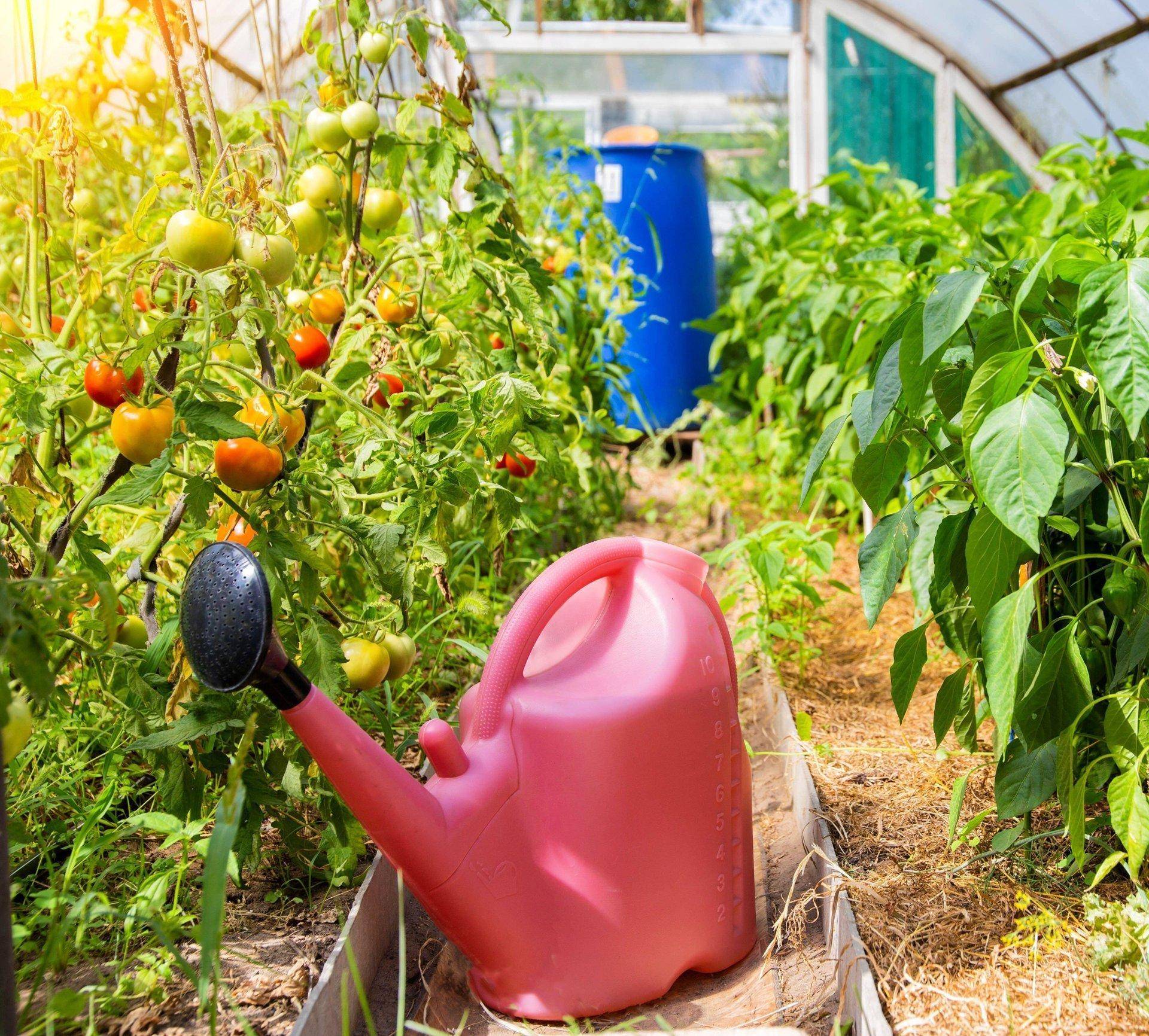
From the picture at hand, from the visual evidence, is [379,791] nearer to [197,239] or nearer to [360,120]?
[197,239]

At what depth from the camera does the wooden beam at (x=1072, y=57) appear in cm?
448

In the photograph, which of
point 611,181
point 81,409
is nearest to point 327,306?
point 81,409

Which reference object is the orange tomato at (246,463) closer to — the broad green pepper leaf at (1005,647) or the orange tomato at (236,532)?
the orange tomato at (236,532)

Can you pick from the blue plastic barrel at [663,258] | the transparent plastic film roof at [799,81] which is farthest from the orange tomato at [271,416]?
the transparent plastic film roof at [799,81]

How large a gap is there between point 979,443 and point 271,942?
35.2 inches

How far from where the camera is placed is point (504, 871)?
101 cm

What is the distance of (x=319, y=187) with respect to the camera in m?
1.23

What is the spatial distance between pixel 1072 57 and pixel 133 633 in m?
5.37

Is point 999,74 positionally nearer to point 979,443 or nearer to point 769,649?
point 769,649

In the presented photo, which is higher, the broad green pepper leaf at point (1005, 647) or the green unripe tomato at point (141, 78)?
the green unripe tomato at point (141, 78)

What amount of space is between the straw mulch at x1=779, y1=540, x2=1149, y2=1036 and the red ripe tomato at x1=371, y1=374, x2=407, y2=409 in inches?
32.3

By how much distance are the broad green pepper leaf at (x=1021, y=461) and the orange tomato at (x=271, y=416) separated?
2.19 feet

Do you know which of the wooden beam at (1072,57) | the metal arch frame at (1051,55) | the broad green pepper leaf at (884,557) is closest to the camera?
the broad green pepper leaf at (884,557)

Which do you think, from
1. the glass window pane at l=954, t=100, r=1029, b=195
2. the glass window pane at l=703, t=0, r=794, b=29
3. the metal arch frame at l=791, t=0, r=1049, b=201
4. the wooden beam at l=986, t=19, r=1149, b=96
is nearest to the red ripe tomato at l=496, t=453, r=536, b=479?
the wooden beam at l=986, t=19, r=1149, b=96
